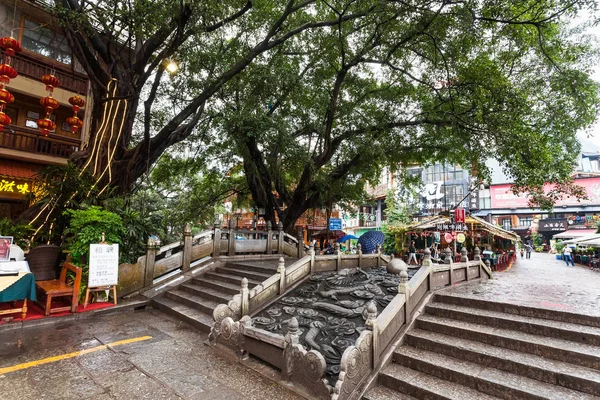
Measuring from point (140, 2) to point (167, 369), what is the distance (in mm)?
7814

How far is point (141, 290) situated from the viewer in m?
8.46

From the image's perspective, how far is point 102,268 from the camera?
7.15 m

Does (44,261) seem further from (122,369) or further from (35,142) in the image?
(35,142)

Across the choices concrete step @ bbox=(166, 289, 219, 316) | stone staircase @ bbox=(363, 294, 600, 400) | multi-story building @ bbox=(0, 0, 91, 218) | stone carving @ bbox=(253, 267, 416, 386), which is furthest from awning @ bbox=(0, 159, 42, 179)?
stone staircase @ bbox=(363, 294, 600, 400)

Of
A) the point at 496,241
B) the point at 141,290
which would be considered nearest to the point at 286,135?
the point at 141,290

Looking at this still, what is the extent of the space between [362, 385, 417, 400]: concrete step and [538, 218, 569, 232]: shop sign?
3790cm

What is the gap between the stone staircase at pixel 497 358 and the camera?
388cm

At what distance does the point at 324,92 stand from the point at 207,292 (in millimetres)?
10017

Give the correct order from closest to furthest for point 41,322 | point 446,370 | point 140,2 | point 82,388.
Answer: point 82,388 < point 446,370 < point 41,322 < point 140,2

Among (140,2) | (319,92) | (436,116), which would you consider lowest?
(436,116)

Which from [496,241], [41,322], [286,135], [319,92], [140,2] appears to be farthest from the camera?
[496,241]

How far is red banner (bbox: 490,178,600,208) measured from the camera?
28.0 metres

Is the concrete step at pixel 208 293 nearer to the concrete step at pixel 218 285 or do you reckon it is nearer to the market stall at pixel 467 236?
the concrete step at pixel 218 285

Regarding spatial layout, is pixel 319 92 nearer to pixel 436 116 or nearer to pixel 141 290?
pixel 436 116
